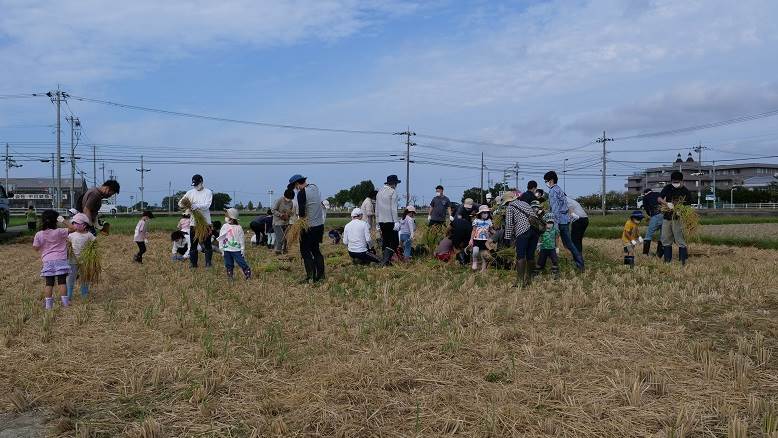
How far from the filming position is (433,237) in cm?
1205

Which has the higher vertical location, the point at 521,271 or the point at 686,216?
the point at 686,216

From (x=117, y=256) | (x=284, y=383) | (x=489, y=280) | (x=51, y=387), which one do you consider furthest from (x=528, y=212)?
(x=117, y=256)

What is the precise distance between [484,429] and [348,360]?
1.46 m

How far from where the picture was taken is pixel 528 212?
28.0 ft

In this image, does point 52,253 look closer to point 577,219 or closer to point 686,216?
point 577,219

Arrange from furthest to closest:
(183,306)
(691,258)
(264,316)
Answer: (691,258) → (183,306) → (264,316)

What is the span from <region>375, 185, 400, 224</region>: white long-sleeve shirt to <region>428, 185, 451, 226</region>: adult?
188 centimetres

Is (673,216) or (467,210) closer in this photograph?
(673,216)

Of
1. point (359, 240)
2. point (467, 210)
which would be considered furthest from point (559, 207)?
point (359, 240)

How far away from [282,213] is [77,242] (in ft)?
11.6

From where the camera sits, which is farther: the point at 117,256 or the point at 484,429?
the point at 117,256

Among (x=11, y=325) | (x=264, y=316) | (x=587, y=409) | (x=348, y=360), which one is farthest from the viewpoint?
(x=264, y=316)

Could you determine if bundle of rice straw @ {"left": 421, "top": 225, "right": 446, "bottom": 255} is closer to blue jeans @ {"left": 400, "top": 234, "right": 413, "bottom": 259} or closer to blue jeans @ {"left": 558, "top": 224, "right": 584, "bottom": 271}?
blue jeans @ {"left": 400, "top": 234, "right": 413, "bottom": 259}

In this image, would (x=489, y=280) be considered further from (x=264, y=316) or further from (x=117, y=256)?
(x=117, y=256)
